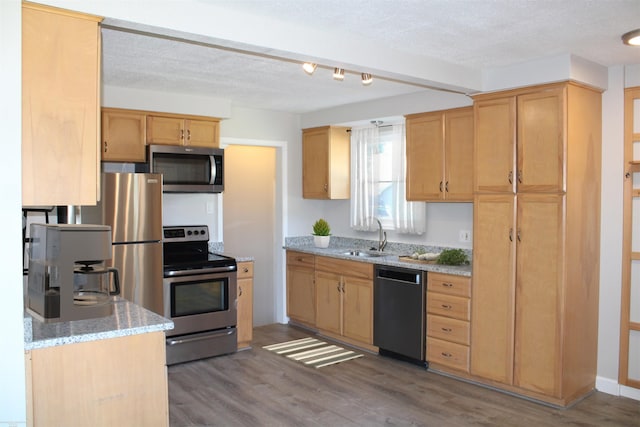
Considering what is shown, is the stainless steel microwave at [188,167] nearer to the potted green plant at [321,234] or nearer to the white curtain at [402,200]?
the potted green plant at [321,234]

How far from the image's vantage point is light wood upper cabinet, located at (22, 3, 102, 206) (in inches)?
84.4

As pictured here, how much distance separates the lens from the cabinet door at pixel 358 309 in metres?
4.99

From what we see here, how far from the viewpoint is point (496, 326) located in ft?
13.2

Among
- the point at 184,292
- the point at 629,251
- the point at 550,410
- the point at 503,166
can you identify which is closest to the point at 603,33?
the point at 503,166

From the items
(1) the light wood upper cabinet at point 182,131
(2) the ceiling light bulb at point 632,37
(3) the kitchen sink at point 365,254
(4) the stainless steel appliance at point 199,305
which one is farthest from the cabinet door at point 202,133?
(2) the ceiling light bulb at point 632,37

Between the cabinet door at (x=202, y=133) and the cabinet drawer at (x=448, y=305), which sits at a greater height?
the cabinet door at (x=202, y=133)

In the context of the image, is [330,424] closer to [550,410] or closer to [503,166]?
[550,410]

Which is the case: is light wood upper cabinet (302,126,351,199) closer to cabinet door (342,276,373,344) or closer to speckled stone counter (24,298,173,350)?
cabinet door (342,276,373,344)

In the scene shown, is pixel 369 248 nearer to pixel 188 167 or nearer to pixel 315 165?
pixel 315 165

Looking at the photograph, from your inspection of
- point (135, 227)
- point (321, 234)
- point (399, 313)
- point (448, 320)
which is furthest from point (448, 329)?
point (135, 227)

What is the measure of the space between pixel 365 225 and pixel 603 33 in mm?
3182

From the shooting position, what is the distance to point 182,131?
503 centimetres

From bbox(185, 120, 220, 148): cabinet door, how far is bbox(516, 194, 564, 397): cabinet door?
290cm

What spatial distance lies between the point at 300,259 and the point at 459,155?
2199mm
